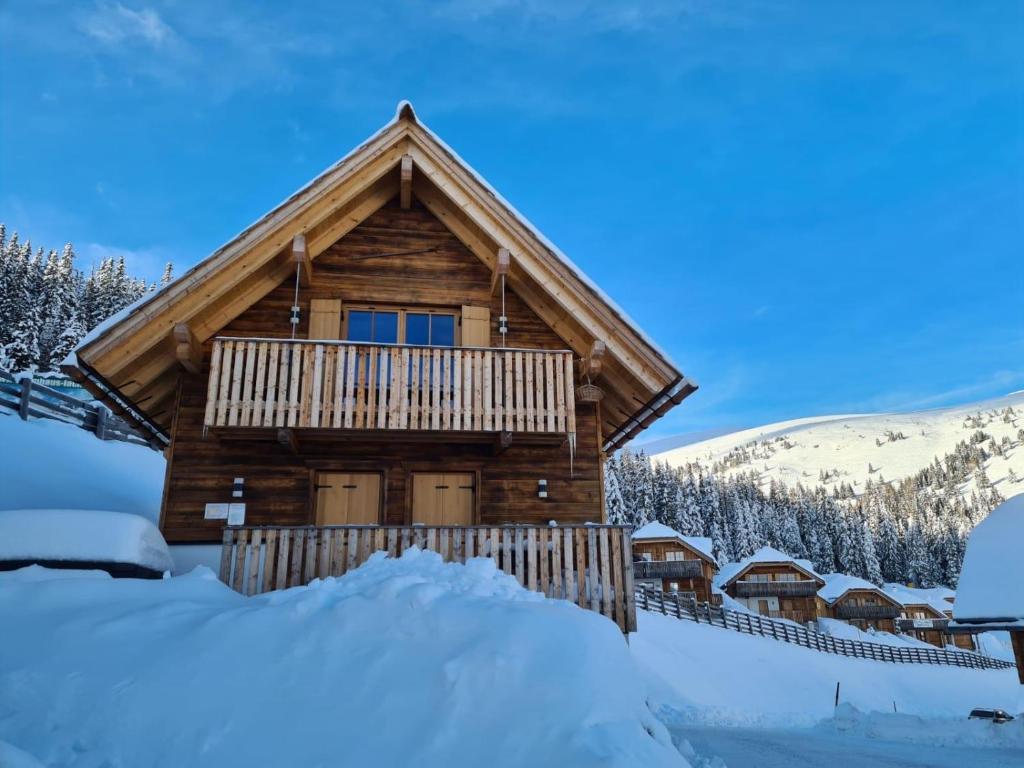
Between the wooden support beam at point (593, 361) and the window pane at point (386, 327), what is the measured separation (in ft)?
11.6

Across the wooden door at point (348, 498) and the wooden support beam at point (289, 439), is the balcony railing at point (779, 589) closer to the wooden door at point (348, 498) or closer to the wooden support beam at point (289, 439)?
the wooden door at point (348, 498)

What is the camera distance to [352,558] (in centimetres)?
930

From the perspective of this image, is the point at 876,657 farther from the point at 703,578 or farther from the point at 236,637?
the point at 236,637

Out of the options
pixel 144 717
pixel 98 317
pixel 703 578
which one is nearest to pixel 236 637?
pixel 144 717

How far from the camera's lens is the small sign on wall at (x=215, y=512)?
11.4 metres

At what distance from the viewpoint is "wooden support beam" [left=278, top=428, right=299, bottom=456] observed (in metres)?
10.9

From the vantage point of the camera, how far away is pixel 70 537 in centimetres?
837

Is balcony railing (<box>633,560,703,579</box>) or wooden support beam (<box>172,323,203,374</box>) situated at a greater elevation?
wooden support beam (<box>172,323,203,374</box>)

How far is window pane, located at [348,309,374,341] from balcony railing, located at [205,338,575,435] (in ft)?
5.60

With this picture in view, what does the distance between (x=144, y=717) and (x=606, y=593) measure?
648 centimetres

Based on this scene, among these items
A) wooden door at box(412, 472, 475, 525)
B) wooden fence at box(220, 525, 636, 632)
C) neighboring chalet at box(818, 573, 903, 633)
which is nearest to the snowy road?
wooden fence at box(220, 525, 636, 632)

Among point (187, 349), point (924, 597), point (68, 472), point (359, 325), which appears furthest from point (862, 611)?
point (187, 349)

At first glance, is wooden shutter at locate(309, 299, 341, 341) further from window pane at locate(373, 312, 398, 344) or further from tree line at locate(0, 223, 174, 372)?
tree line at locate(0, 223, 174, 372)

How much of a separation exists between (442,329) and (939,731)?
37.4 ft
